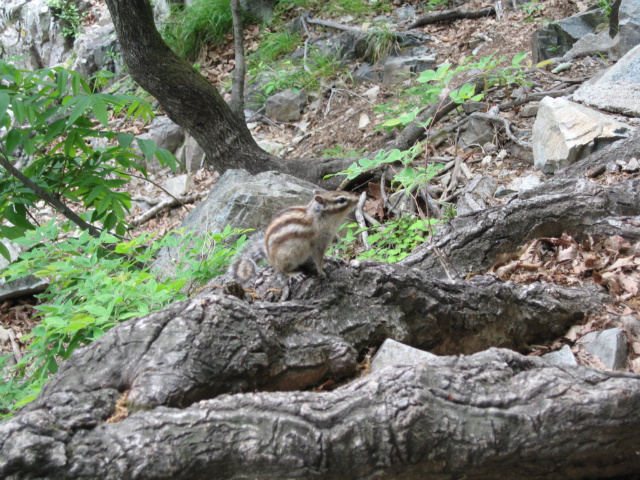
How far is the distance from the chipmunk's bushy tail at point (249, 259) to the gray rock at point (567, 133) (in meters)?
3.51

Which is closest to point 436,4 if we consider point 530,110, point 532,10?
point 532,10

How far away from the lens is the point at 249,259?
3.57 meters

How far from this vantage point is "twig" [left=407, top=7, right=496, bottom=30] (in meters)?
9.60

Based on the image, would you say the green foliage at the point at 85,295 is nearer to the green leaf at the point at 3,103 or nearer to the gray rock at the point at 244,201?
the green leaf at the point at 3,103

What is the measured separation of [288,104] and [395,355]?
333 inches

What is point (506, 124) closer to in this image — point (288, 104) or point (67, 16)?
point (288, 104)

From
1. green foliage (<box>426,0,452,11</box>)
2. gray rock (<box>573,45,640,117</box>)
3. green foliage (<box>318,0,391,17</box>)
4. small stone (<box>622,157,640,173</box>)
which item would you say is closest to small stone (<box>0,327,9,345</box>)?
small stone (<box>622,157,640,173</box>)

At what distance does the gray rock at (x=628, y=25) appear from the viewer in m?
7.00

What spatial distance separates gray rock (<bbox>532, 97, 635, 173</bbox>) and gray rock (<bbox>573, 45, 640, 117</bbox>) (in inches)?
8.0

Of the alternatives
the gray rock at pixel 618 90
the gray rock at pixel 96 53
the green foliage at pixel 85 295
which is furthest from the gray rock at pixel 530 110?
the gray rock at pixel 96 53

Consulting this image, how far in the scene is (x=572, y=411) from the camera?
1801 millimetres

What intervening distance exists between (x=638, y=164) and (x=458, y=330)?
8.61 feet

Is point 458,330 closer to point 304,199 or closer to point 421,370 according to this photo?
point 421,370

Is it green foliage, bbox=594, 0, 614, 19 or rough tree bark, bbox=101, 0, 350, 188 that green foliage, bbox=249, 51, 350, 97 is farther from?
green foliage, bbox=594, 0, 614, 19
